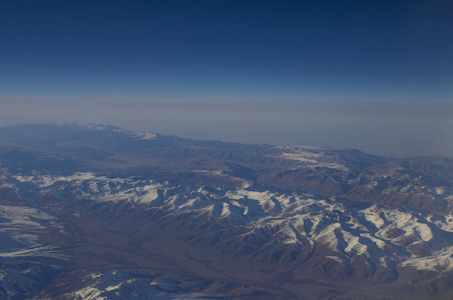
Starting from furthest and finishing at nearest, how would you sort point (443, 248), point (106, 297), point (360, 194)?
point (360, 194) < point (443, 248) < point (106, 297)

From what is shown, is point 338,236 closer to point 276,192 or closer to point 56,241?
point 276,192

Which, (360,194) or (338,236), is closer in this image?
(338,236)

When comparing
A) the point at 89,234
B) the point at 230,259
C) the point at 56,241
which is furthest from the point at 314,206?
the point at 56,241

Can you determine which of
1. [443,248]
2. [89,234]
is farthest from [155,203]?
[443,248]

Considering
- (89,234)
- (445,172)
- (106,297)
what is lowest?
(89,234)

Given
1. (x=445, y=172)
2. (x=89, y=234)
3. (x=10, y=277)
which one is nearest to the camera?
(x=10, y=277)

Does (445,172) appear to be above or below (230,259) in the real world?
above
